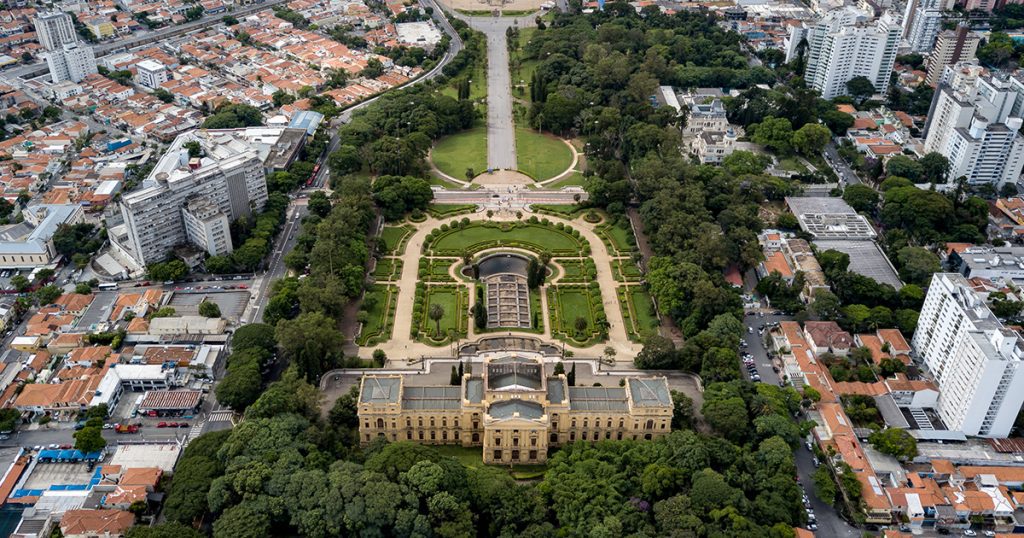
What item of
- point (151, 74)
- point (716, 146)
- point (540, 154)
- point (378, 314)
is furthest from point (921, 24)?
point (151, 74)

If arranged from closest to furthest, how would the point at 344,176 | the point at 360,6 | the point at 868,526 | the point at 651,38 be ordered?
the point at 868,526
the point at 344,176
the point at 651,38
the point at 360,6

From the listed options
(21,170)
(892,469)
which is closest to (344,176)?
(21,170)

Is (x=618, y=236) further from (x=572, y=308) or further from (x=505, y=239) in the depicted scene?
(x=572, y=308)

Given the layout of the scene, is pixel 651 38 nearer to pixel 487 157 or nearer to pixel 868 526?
pixel 487 157

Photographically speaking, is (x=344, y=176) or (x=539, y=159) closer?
(x=344, y=176)

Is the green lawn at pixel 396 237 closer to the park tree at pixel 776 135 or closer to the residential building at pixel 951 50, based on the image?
the park tree at pixel 776 135

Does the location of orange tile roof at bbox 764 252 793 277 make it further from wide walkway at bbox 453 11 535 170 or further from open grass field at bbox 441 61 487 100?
open grass field at bbox 441 61 487 100

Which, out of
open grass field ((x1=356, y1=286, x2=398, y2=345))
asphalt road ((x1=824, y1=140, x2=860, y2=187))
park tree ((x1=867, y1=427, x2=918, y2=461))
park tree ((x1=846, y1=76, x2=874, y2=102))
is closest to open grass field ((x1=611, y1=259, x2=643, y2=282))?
open grass field ((x1=356, y1=286, x2=398, y2=345))
